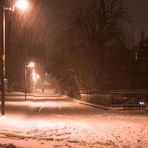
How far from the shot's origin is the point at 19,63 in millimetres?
105688

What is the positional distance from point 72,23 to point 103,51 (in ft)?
17.3

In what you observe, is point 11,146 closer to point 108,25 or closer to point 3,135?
point 3,135

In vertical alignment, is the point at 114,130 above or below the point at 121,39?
below

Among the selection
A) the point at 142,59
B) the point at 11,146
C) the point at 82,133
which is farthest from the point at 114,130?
the point at 142,59

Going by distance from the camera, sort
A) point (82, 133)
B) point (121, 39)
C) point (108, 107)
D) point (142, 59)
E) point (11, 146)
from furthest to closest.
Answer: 1. point (142, 59)
2. point (121, 39)
3. point (108, 107)
4. point (82, 133)
5. point (11, 146)

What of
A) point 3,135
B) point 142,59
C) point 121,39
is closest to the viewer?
point 3,135

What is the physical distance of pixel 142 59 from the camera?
70.9 m

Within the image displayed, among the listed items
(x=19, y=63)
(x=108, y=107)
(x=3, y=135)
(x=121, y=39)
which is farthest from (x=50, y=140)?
(x=19, y=63)

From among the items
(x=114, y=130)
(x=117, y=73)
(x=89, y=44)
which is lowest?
(x=114, y=130)

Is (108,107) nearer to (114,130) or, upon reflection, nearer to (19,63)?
(114,130)

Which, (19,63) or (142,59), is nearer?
(142,59)

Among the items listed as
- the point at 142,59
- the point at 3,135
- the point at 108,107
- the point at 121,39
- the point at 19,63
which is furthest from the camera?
the point at 19,63

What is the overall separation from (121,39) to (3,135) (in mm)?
39965

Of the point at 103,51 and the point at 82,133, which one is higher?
the point at 103,51
